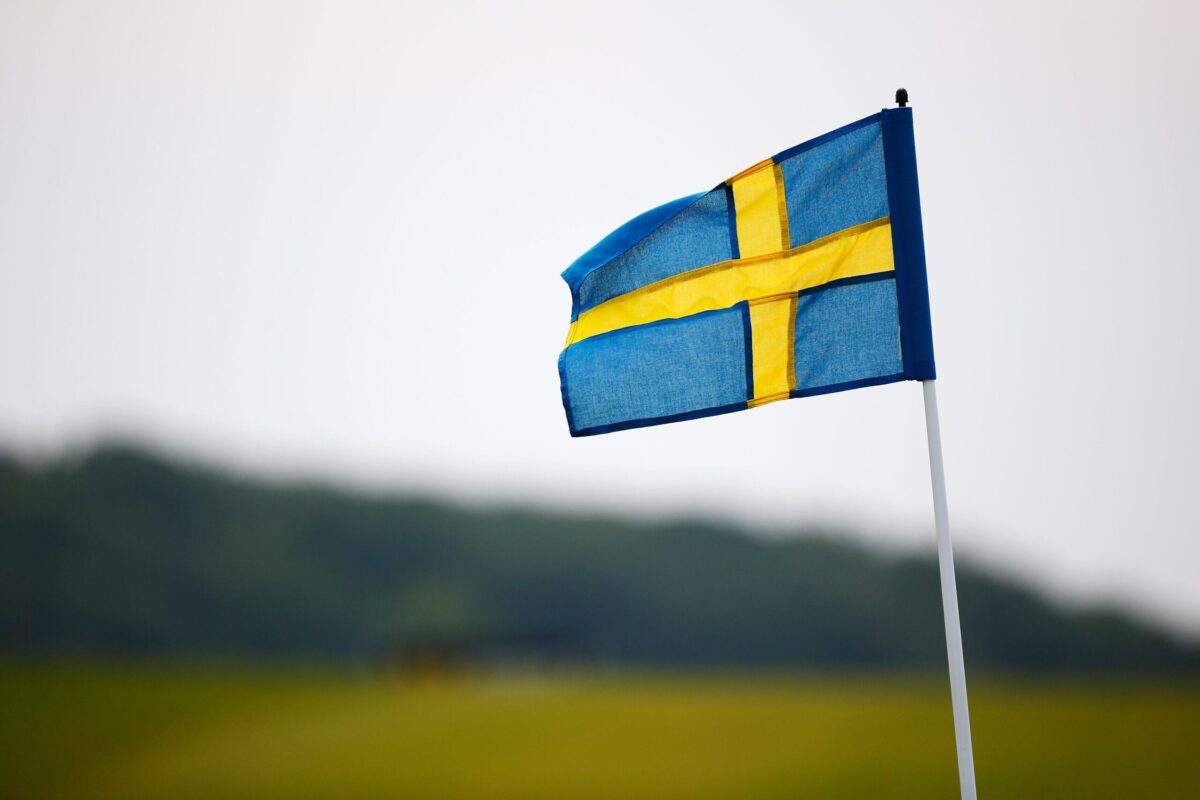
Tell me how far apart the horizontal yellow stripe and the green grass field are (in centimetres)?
1930

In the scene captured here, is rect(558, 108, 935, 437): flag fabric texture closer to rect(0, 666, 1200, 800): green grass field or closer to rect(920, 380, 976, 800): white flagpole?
rect(920, 380, 976, 800): white flagpole

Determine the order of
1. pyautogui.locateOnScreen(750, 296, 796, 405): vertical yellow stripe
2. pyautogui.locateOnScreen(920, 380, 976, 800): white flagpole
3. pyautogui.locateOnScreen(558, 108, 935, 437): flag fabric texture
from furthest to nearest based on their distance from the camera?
pyautogui.locateOnScreen(750, 296, 796, 405): vertical yellow stripe → pyautogui.locateOnScreen(558, 108, 935, 437): flag fabric texture → pyautogui.locateOnScreen(920, 380, 976, 800): white flagpole

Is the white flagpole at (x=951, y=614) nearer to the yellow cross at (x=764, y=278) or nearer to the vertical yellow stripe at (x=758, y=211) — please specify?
the yellow cross at (x=764, y=278)

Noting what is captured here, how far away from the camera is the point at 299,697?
27.1 meters

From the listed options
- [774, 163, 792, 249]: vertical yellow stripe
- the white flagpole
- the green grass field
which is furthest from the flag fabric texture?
the green grass field

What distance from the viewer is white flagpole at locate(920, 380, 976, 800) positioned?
407 centimetres

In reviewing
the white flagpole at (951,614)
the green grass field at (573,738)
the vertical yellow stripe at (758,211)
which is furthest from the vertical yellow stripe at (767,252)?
the green grass field at (573,738)

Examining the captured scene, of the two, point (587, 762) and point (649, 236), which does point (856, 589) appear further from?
point (649, 236)

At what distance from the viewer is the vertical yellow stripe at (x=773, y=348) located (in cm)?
484

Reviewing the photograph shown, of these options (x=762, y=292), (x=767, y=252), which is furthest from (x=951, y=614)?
(x=767, y=252)

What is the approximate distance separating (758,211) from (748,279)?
0.30 m

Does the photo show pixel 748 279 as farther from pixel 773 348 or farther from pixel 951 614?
pixel 951 614

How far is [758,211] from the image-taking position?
4.96 meters

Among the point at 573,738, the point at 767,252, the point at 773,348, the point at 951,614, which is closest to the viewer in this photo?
the point at 951,614
